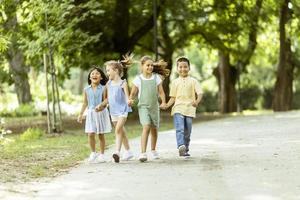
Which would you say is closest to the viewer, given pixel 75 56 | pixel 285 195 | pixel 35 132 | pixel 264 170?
pixel 285 195

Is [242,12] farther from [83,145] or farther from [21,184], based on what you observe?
[21,184]

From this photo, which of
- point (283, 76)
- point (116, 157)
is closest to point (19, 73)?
point (283, 76)

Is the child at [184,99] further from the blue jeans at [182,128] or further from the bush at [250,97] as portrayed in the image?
the bush at [250,97]

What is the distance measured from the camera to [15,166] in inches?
432

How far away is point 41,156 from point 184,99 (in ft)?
9.99

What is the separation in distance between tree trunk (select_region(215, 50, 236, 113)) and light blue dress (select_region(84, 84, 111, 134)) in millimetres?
24110

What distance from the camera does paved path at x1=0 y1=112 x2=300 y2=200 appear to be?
786 centimetres

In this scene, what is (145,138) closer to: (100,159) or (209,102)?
(100,159)

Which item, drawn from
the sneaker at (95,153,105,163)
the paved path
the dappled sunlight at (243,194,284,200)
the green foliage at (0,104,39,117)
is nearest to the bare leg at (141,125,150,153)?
the paved path

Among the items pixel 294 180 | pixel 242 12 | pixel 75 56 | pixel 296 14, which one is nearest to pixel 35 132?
pixel 75 56

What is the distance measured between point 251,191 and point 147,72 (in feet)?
13.4

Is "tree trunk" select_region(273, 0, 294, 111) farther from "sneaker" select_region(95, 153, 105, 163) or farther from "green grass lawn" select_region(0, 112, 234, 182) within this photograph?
"sneaker" select_region(95, 153, 105, 163)

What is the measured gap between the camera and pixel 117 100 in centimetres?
1145

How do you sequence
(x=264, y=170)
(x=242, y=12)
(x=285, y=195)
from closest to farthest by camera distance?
(x=285, y=195)
(x=264, y=170)
(x=242, y=12)
